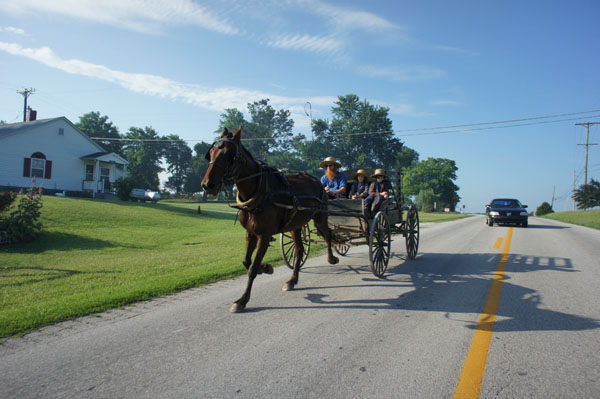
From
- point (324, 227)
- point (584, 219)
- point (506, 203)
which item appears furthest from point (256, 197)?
point (584, 219)

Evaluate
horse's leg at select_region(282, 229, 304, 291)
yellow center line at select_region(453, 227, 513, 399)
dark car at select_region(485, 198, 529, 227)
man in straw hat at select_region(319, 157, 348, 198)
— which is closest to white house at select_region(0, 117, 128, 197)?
man in straw hat at select_region(319, 157, 348, 198)

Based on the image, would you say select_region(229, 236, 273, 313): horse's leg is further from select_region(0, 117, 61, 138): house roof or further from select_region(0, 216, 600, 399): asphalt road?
select_region(0, 117, 61, 138): house roof

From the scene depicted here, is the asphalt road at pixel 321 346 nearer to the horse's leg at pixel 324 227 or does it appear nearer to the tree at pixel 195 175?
the horse's leg at pixel 324 227

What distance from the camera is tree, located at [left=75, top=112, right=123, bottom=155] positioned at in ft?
228

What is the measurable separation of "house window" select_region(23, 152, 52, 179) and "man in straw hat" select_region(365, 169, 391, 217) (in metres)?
29.6

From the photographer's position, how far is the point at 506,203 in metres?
22.9

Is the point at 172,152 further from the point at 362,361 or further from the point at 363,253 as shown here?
the point at 362,361

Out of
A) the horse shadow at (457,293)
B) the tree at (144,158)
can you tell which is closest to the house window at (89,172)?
the tree at (144,158)

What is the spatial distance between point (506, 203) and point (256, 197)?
22.7 meters

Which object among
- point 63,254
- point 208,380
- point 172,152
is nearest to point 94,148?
point 63,254

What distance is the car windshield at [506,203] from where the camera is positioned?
22327mm

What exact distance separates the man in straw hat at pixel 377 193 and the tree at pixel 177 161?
253ft

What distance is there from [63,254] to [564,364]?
37.8 ft

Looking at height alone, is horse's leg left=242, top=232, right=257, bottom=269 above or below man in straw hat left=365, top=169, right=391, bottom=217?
below
